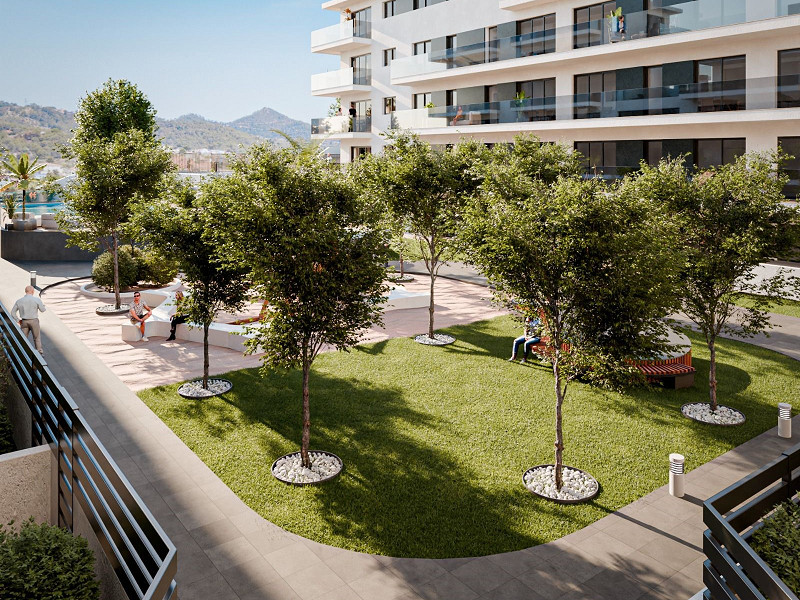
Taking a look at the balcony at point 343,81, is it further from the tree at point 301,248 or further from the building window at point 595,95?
the tree at point 301,248

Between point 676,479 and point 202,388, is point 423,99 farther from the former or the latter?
point 676,479

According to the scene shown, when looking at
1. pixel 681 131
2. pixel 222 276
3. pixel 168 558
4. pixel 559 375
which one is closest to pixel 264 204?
pixel 222 276

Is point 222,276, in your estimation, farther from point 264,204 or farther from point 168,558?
point 168,558

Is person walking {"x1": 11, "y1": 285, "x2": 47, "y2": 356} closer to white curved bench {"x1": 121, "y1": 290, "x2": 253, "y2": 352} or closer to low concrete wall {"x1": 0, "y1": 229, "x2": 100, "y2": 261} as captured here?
white curved bench {"x1": 121, "y1": 290, "x2": 253, "y2": 352}

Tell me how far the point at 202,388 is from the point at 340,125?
33.5 m

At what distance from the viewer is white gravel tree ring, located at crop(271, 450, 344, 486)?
Result: 10.5m

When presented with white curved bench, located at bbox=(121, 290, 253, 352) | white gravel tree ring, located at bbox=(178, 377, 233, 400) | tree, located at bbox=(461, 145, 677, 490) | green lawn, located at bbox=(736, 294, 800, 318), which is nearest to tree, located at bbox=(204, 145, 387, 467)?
tree, located at bbox=(461, 145, 677, 490)

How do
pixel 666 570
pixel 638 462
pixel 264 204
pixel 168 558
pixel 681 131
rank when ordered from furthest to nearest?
pixel 681 131 < pixel 638 462 < pixel 264 204 < pixel 666 570 < pixel 168 558

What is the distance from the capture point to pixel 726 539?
5.51 meters

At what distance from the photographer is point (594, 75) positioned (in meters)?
30.2

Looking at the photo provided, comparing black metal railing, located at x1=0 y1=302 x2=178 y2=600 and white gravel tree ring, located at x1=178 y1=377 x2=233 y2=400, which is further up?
black metal railing, located at x1=0 y1=302 x2=178 y2=600

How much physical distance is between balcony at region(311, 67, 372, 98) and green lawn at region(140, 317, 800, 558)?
31.0m

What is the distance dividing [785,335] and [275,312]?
16.8m

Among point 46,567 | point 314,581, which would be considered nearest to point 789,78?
point 314,581
